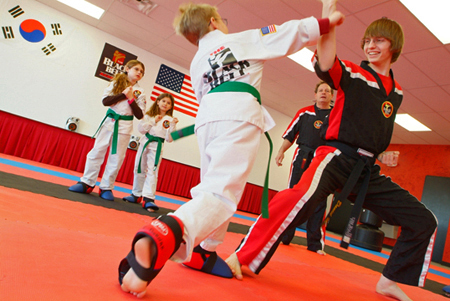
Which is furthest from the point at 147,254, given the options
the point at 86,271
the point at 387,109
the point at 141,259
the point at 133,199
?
the point at 133,199

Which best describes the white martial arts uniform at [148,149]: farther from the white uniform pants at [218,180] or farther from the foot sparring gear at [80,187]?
the white uniform pants at [218,180]

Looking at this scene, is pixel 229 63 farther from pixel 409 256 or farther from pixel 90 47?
pixel 90 47

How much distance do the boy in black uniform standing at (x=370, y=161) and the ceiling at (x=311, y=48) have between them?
273 cm

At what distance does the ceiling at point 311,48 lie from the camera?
4211 millimetres

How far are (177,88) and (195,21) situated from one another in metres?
6.75

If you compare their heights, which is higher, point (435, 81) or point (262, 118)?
point (435, 81)

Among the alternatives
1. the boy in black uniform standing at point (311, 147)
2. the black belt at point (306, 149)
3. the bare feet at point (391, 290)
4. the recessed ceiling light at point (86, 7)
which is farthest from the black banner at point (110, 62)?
the bare feet at point (391, 290)

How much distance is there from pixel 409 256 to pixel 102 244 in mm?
1715

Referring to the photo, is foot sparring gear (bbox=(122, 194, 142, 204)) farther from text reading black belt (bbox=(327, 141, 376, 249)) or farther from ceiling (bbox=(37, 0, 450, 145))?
ceiling (bbox=(37, 0, 450, 145))

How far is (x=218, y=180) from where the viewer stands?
1049 millimetres

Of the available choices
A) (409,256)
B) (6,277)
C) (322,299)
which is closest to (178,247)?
(6,277)

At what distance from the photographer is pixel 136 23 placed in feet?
20.6

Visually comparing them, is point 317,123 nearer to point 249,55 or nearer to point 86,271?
point 249,55

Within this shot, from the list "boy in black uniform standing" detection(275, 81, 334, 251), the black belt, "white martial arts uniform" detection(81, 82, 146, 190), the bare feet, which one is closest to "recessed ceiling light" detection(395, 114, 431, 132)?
"boy in black uniform standing" detection(275, 81, 334, 251)
